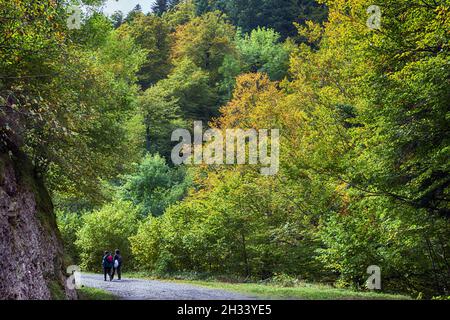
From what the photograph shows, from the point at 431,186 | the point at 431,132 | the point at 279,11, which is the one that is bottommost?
the point at 431,186

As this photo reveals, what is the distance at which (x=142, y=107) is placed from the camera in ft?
152

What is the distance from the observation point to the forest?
1142 cm

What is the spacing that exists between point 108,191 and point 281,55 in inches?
1323

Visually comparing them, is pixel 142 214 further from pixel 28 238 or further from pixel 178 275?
pixel 28 238

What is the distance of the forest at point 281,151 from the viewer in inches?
450

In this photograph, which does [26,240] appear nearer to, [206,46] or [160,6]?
[206,46]

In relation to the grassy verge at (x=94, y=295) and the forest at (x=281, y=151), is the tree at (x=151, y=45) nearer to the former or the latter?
the forest at (x=281, y=151)

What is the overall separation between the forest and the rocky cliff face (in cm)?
89

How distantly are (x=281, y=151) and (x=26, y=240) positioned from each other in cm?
1378

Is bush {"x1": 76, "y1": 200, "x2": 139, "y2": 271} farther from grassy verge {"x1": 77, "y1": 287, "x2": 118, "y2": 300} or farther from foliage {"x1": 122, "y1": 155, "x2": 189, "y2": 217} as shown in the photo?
grassy verge {"x1": 77, "y1": 287, "x2": 118, "y2": 300}

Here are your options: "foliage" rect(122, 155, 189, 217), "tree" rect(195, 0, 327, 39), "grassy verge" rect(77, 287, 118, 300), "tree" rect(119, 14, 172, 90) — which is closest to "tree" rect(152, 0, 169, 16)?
"tree" rect(195, 0, 327, 39)

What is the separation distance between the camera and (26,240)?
11148mm
